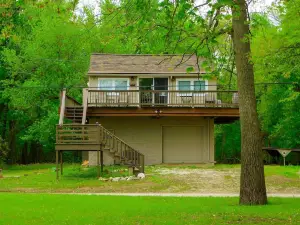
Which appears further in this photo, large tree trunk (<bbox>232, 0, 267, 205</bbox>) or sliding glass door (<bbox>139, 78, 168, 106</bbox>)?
sliding glass door (<bbox>139, 78, 168, 106</bbox>)

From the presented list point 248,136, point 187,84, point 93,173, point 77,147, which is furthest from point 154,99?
point 248,136

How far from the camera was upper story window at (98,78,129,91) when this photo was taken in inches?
1248

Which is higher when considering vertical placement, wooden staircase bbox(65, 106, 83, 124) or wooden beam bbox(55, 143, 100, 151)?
wooden staircase bbox(65, 106, 83, 124)

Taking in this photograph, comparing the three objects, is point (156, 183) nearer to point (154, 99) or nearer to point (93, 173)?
point (93, 173)

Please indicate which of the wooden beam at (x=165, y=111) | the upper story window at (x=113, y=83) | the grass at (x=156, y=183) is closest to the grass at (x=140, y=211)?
the grass at (x=156, y=183)

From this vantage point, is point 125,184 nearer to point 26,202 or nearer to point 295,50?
point 26,202

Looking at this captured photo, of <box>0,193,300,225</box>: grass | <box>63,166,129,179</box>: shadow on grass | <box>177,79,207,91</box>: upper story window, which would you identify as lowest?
<box>0,193,300,225</box>: grass

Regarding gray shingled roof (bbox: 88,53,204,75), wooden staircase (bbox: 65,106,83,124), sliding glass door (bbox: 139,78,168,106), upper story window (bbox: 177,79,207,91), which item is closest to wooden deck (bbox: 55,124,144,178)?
wooden staircase (bbox: 65,106,83,124)

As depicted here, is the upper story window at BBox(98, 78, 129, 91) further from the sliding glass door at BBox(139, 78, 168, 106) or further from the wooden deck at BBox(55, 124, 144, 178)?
the wooden deck at BBox(55, 124, 144, 178)

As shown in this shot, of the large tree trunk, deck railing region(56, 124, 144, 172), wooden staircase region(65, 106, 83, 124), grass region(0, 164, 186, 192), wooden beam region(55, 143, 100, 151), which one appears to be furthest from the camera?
wooden staircase region(65, 106, 83, 124)

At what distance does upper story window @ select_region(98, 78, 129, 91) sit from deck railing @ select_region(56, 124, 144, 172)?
692 centimetres

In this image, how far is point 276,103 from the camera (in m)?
41.3

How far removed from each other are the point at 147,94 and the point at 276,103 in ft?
47.9

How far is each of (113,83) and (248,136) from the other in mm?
18682
